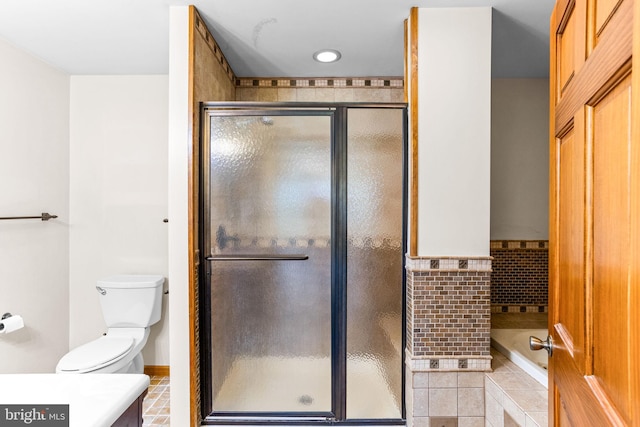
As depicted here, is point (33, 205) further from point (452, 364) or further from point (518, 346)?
point (518, 346)

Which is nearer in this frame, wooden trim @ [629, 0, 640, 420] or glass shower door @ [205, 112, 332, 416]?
wooden trim @ [629, 0, 640, 420]

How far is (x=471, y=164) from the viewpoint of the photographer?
173cm

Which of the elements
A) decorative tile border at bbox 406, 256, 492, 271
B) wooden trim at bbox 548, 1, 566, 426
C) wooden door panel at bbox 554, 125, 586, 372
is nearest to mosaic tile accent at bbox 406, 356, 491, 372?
decorative tile border at bbox 406, 256, 492, 271

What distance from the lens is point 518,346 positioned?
6.92 ft

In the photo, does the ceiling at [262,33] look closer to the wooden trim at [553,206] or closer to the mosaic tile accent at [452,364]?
the wooden trim at [553,206]

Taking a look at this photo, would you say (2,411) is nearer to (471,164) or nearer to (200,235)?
(200,235)

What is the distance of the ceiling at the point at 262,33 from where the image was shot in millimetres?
1698

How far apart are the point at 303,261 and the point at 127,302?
1422 mm

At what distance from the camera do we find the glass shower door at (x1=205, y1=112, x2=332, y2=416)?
6.05ft

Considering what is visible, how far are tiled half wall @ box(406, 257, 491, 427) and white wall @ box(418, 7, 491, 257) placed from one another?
0.11m

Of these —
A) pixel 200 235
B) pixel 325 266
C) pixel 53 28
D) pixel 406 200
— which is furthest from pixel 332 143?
pixel 53 28

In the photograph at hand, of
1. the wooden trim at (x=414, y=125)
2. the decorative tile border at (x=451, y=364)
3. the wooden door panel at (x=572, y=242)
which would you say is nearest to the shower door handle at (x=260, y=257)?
the wooden trim at (x=414, y=125)

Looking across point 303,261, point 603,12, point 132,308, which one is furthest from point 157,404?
point 603,12

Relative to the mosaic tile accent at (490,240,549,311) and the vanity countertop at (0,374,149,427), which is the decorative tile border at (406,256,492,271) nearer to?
the mosaic tile accent at (490,240,549,311)
